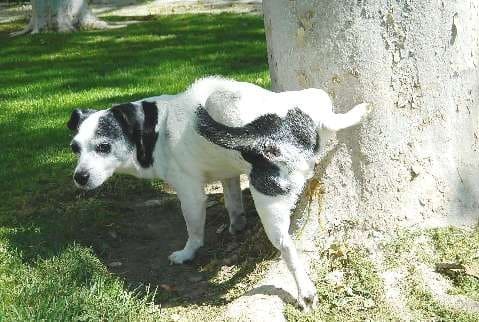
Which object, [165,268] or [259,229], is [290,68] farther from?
[165,268]

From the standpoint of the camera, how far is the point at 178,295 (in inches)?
174

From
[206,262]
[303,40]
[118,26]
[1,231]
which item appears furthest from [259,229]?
[118,26]

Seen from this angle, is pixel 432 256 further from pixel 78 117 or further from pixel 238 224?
pixel 78 117

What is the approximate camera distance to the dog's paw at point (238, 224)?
5.05 metres

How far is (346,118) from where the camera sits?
3.92 meters

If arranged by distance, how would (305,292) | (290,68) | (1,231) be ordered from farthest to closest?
1. (1,231)
2. (290,68)
3. (305,292)

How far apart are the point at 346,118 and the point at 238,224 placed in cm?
140

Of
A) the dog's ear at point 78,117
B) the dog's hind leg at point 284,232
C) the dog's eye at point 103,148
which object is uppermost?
the dog's ear at point 78,117

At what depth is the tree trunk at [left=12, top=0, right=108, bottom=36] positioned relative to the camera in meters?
13.3

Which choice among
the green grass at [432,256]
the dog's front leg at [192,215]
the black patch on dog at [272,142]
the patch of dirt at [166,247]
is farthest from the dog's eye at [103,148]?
the green grass at [432,256]

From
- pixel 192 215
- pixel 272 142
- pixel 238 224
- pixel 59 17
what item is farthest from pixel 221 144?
pixel 59 17

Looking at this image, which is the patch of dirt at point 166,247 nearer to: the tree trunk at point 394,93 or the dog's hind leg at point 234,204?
the dog's hind leg at point 234,204

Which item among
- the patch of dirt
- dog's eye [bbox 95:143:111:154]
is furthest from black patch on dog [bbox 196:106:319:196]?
dog's eye [bbox 95:143:111:154]

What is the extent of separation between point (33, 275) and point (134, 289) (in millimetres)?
576
